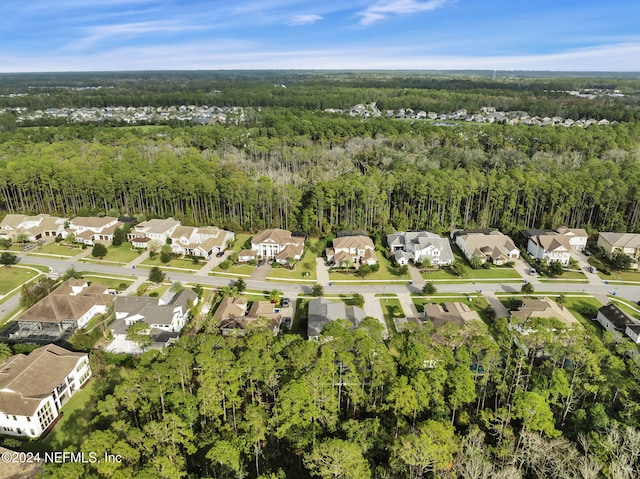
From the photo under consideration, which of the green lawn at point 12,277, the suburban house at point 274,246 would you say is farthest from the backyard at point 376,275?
the green lawn at point 12,277

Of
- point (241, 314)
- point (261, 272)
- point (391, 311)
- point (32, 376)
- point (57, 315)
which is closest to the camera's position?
point (32, 376)

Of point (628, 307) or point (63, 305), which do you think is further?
point (628, 307)

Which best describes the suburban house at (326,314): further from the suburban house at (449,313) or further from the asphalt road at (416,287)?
the suburban house at (449,313)

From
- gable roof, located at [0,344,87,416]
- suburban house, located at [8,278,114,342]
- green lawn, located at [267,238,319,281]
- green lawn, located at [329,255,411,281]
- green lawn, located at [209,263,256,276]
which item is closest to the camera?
gable roof, located at [0,344,87,416]

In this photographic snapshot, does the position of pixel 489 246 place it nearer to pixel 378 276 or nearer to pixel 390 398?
pixel 378 276

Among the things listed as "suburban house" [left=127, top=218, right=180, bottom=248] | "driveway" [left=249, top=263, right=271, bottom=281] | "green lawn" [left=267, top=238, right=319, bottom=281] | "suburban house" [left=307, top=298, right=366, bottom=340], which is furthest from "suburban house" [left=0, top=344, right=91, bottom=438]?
"suburban house" [left=127, top=218, right=180, bottom=248]

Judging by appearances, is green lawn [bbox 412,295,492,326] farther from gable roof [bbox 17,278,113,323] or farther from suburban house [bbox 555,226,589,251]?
gable roof [bbox 17,278,113,323]

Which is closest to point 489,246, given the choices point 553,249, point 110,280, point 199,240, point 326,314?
point 553,249
